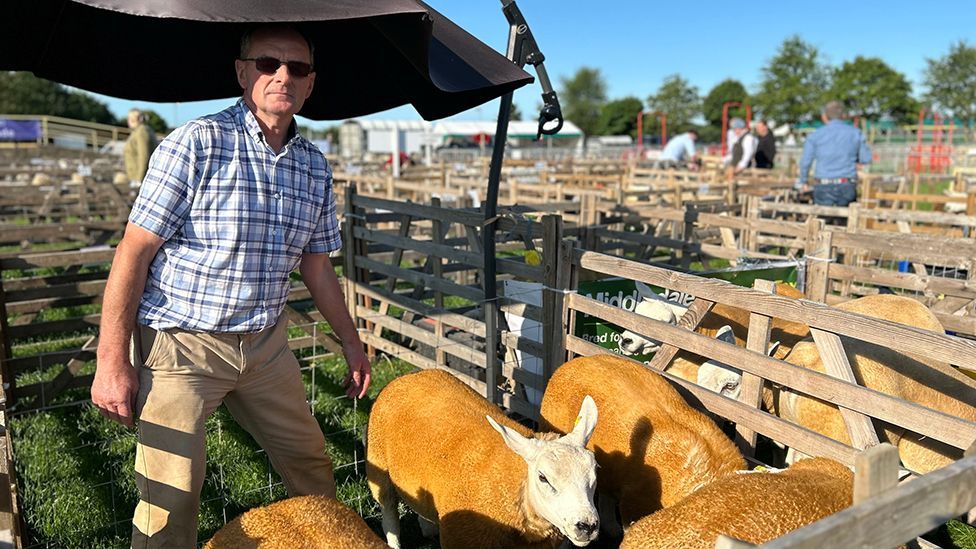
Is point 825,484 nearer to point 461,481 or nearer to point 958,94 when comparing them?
point 461,481

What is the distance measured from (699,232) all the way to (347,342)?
324 inches

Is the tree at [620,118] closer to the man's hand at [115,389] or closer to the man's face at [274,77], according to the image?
the man's face at [274,77]

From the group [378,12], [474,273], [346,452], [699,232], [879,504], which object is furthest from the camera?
[699,232]

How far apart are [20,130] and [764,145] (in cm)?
4538

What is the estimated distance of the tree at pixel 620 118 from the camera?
366 ft

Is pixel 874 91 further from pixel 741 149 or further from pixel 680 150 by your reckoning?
pixel 741 149

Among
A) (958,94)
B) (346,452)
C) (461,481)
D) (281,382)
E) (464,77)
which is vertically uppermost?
(958,94)

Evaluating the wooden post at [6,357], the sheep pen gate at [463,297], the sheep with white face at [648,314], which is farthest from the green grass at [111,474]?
the sheep with white face at [648,314]

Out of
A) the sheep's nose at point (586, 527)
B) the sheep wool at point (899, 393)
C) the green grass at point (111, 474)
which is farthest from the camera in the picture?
the green grass at point (111, 474)

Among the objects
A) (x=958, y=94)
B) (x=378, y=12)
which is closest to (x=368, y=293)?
(x=378, y=12)

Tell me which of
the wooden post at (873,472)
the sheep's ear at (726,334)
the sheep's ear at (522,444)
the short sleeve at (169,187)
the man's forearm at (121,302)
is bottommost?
the sheep's ear at (522,444)

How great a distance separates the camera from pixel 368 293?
7012 mm

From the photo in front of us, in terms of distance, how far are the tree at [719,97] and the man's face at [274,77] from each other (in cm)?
11506

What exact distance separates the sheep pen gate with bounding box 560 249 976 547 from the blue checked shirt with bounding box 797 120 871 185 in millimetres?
7056
